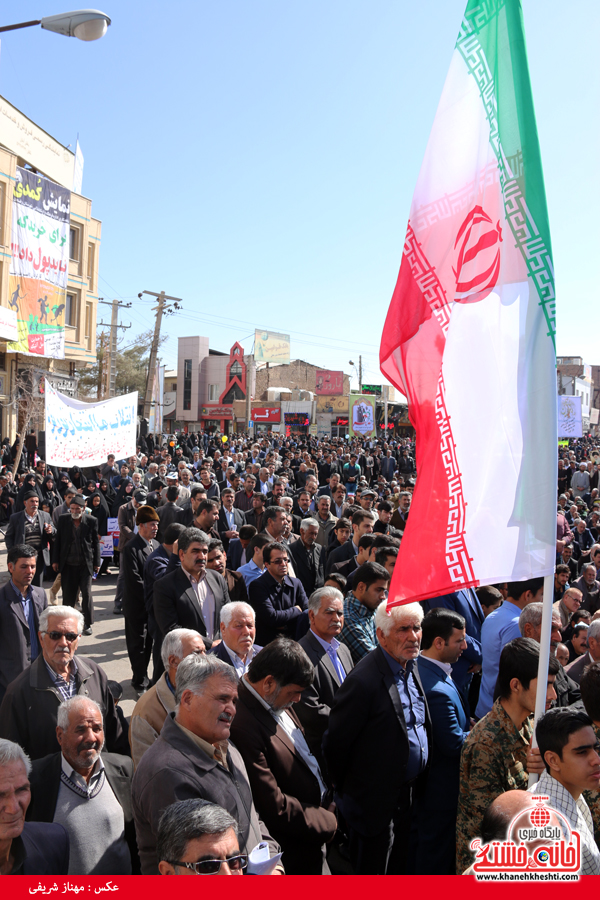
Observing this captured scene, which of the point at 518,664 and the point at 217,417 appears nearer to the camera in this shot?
the point at 518,664

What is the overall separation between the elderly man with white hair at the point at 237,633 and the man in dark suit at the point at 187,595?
3.82 ft

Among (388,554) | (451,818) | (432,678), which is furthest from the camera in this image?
(388,554)

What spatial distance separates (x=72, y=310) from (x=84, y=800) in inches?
1325

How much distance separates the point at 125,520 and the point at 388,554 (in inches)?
196

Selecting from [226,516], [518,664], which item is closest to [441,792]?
[518,664]

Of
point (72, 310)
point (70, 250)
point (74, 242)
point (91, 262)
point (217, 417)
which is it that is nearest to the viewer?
point (74, 242)

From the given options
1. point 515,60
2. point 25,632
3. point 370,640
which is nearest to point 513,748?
point 370,640

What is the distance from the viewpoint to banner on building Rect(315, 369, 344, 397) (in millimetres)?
75562

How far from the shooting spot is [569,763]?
257cm

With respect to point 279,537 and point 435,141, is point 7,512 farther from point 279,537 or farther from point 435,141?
point 435,141

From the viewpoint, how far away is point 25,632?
5.01 meters

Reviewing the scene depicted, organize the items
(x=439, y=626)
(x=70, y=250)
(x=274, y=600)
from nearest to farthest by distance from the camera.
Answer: (x=439, y=626) → (x=274, y=600) → (x=70, y=250)

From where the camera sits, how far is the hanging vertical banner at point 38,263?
26.9 metres

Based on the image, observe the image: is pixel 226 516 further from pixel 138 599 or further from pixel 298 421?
pixel 298 421
